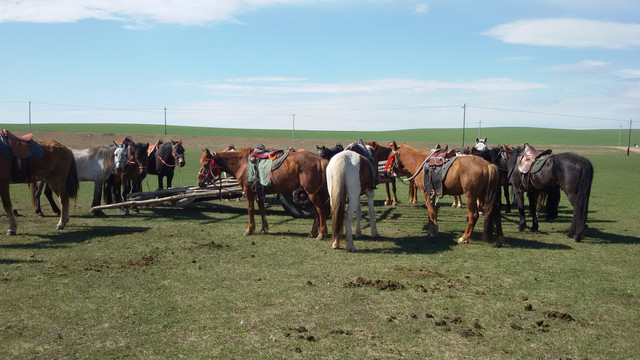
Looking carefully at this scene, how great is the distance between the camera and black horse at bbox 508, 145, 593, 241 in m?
9.00

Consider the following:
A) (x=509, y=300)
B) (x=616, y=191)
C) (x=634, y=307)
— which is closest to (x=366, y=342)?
(x=509, y=300)

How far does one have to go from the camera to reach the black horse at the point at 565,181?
9000 millimetres

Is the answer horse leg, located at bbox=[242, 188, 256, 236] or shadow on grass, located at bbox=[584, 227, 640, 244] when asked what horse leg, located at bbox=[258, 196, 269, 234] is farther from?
shadow on grass, located at bbox=[584, 227, 640, 244]

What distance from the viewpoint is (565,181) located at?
9414mm

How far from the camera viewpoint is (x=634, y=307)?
5461 millimetres

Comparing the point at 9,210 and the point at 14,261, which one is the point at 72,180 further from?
the point at 14,261

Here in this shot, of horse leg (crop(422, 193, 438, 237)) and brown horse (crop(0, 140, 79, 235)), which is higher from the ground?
brown horse (crop(0, 140, 79, 235))

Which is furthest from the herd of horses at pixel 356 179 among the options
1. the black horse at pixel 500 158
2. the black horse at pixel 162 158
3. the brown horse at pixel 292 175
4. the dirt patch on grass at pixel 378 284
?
the black horse at pixel 162 158

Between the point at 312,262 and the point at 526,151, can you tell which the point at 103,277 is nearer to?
the point at 312,262

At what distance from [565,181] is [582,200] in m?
0.61

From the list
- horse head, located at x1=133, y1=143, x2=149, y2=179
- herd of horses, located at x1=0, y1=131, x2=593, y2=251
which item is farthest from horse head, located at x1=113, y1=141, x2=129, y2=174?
horse head, located at x1=133, y1=143, x2=149, y2=179

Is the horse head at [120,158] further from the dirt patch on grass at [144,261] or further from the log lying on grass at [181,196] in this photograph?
the dirt patch on grass at [144,261]

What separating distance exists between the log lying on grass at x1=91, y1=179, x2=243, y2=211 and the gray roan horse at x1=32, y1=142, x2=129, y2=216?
85cm

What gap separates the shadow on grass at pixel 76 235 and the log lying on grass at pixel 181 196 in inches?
57.0
